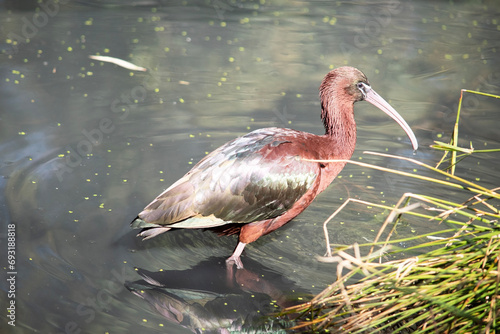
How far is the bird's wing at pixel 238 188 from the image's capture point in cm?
432

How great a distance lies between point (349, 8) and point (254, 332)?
7725 mm

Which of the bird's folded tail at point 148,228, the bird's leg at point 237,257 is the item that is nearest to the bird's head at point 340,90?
the bird's leg at point 237,257

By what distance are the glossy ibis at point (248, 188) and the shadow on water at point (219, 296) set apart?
173 mm

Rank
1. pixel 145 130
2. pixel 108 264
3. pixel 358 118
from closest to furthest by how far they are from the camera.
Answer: pixel 108 264, pixel 145 130, pixel 358 118

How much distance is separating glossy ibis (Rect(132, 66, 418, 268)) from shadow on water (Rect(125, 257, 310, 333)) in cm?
17

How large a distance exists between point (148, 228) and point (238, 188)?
0.72 meters

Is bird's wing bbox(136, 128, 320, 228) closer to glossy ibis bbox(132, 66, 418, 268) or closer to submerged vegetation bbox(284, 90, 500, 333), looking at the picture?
glossy ibis bbox(132, 66, 418, 268)

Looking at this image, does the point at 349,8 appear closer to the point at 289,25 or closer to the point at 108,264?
the point at 289,25

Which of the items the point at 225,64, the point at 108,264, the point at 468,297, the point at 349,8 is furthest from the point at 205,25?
the point at 468,297

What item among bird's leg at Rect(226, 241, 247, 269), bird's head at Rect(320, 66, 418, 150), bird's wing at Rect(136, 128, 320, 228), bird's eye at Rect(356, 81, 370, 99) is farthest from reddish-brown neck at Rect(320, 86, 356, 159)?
bird's leg at Rect(226, 241, 247, 269)

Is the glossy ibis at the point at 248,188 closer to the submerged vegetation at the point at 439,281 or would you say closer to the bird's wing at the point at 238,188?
the bird's wing at the point at 238,188

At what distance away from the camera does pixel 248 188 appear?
4.36 m

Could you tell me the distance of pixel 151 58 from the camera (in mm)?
7969

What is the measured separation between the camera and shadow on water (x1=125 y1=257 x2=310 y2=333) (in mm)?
3822
